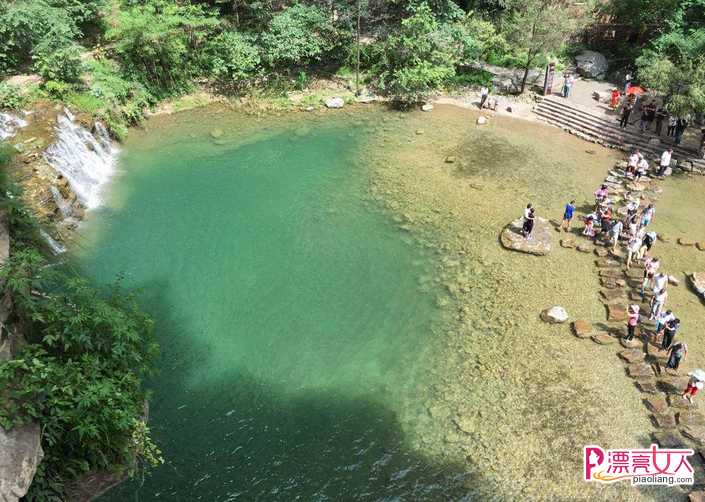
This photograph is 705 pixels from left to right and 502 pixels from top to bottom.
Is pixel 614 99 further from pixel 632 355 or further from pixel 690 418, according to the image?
pixel 690 418

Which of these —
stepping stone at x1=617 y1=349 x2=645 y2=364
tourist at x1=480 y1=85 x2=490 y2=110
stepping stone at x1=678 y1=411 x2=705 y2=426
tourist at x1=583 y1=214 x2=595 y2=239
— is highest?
tourist at x1=480 y1=85 x2=490 y2=110

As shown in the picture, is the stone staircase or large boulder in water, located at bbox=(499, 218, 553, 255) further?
the stone staircase

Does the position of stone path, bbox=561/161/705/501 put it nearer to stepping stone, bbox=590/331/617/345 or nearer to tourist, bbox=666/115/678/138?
stepping stone, bbox=590/331/617/345

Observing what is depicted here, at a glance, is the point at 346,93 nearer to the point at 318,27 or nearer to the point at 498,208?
the point at 318,27

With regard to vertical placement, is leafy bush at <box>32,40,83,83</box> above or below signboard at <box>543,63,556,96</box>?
above

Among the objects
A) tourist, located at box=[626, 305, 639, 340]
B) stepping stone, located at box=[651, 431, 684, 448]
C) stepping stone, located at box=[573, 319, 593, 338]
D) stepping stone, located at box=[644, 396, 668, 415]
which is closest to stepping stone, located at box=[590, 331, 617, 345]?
stepping stone, located at box=[573, 319, 593, 338]

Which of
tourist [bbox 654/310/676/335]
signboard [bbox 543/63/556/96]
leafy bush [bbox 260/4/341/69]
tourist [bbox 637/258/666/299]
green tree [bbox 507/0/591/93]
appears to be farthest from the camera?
leafy bush [bbox 260/4/341/69]

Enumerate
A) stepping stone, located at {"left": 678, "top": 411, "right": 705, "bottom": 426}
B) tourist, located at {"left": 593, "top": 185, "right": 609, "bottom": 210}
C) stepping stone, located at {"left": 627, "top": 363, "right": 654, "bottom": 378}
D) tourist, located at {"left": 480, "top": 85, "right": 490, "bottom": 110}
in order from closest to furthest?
stepping stone, located at {"left": 678, "top": 411, "right": 705, "bottom": 426}
stepping stone, located at {"left": 627, "top": 363, "right": 654, "bottom": 378}
tourist, located at {"left": 593, "top": 185, "right": 609, "bottom": 210}
tourist, located at {"left": 480, "top": 85, "right": 490, "bottom": 110}
